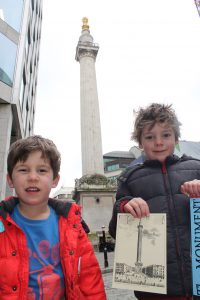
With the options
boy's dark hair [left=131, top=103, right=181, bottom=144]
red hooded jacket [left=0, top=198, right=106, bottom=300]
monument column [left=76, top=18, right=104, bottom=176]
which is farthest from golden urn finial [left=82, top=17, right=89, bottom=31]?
red hooded jacket [left=0, top=198, right=106, bottom=300]

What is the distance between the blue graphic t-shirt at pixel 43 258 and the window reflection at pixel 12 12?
16105 millimetres

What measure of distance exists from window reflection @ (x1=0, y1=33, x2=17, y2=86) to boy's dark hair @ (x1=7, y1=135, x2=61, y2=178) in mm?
13685

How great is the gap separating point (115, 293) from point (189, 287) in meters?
5.91

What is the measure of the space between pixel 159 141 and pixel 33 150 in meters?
1.10

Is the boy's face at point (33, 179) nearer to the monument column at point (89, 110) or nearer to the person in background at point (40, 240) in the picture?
the person in background at point (40, 240)

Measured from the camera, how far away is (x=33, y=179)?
2.46 metres

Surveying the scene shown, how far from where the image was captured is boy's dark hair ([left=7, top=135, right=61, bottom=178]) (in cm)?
259

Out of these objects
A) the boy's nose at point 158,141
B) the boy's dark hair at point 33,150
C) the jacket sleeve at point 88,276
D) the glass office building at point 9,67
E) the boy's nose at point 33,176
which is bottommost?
the jacket sleeve at point 88,276

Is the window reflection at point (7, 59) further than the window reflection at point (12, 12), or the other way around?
the window reflection at point (12, 12)

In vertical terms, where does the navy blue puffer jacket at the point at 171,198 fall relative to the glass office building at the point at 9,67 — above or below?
below

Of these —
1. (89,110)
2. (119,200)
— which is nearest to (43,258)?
(119,200)

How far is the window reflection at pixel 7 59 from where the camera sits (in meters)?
15.5

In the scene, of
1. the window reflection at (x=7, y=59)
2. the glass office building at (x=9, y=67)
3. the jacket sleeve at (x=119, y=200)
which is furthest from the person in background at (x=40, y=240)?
the window reflection at (x=7, y=59)

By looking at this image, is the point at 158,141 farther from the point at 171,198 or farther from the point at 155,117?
the point at 171,198
